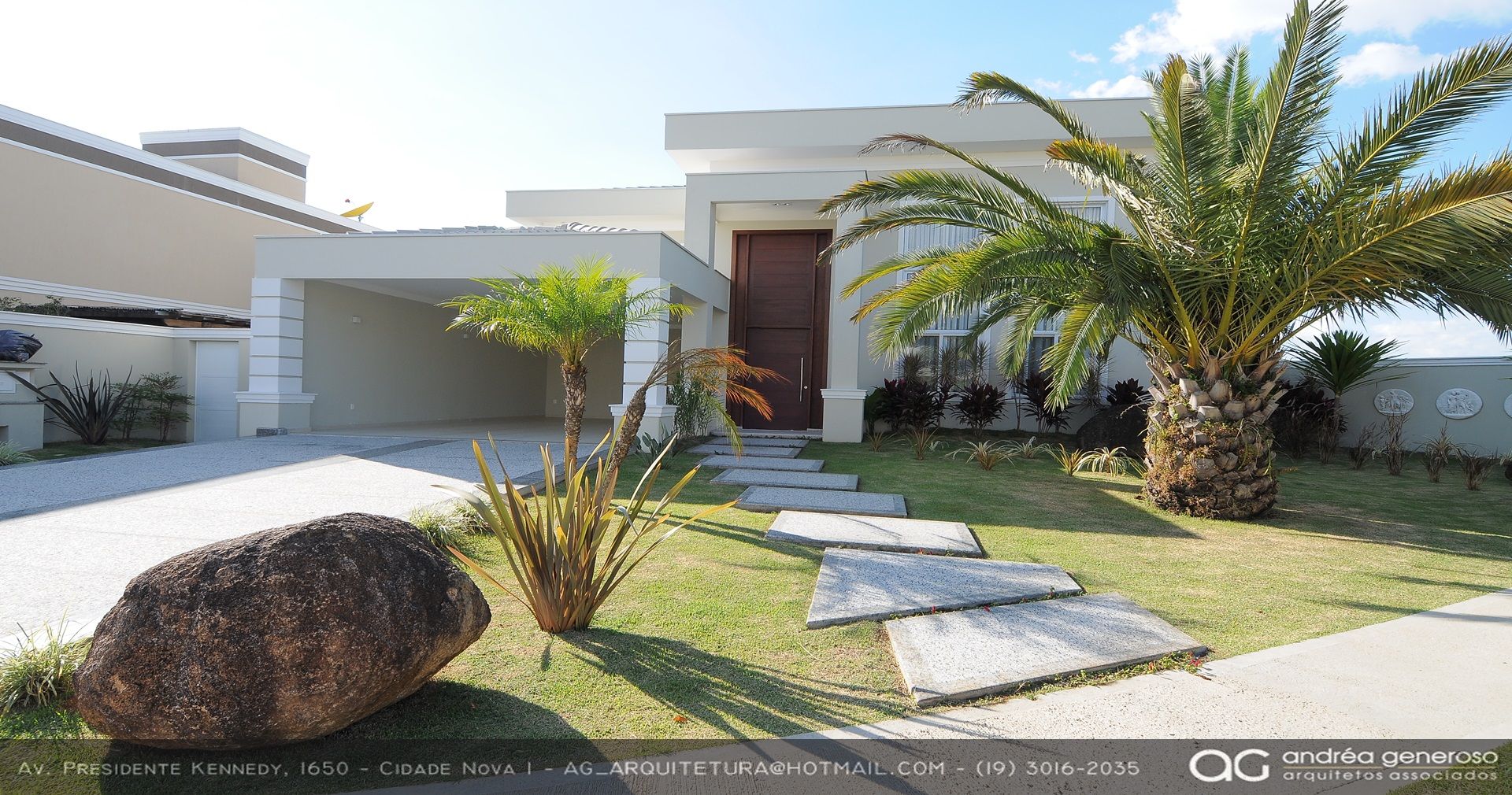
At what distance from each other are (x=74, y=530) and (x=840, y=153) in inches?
590

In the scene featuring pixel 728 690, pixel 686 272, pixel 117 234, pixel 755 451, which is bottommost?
pixel 728 690

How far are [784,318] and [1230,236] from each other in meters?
9.30

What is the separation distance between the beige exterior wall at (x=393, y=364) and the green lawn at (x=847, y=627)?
8171 mm

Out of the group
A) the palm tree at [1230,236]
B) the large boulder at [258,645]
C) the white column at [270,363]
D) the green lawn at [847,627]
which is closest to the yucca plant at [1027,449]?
the green lawn at [847,627]

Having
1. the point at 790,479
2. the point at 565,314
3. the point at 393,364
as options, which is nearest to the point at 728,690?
the point at 565,314

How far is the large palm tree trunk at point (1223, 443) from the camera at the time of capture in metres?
7.25

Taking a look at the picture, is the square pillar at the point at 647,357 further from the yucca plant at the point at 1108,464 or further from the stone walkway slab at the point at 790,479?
the yucca plant at the point at 1108,464

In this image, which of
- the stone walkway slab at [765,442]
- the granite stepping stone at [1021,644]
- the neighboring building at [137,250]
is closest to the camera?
the granite stepping stone at [1021,644]

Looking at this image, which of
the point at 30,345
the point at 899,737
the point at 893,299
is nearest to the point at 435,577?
the point at 899,737

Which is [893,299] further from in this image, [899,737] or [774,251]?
[774,251]

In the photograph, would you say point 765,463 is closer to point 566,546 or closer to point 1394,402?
point 566,546

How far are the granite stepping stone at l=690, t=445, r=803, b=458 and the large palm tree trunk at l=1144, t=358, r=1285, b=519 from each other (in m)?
5.36

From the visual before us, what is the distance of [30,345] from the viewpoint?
34.4 ft

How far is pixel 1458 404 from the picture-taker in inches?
496
